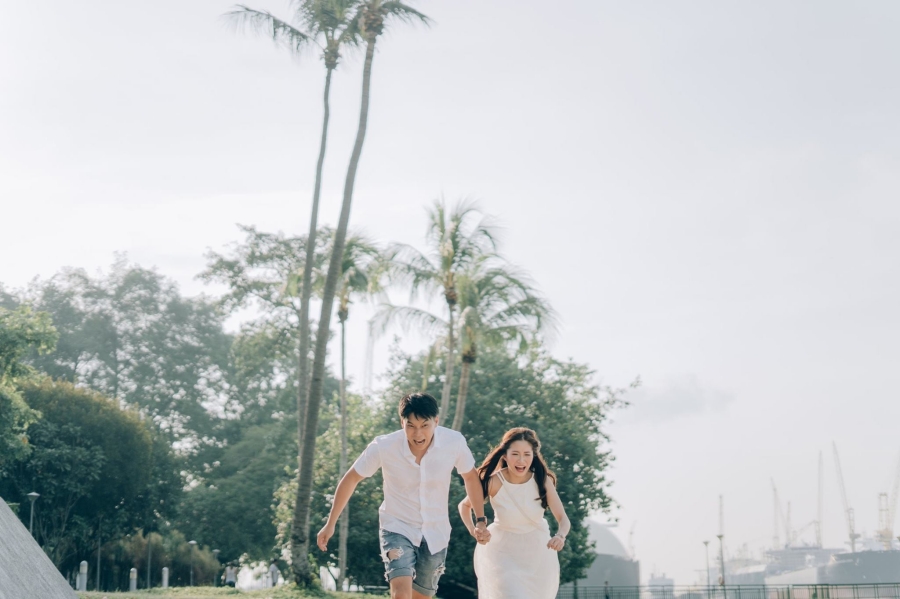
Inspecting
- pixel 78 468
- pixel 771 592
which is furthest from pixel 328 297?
pixel 771 592

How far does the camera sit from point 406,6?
22.2 metres

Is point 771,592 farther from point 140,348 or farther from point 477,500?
point 477,500

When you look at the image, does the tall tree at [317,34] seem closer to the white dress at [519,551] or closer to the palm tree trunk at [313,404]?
the palm tree trunk at [313,404]

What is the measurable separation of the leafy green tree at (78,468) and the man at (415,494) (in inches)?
1522

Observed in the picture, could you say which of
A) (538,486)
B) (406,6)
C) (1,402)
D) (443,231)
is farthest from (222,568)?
(538,486)

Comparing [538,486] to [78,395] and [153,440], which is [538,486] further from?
[153,440]

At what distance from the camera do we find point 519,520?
23.5 ft

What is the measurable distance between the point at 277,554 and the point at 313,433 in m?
27.2

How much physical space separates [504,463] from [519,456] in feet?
0.89

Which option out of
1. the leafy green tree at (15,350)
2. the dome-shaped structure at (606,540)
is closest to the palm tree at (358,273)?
the leafy green tree at (15,350)

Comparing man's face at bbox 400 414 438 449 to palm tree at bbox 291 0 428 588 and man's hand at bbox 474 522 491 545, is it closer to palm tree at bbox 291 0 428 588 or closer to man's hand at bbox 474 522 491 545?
man's hand at bbox 474 522 491 545

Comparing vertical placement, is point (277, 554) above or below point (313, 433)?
below

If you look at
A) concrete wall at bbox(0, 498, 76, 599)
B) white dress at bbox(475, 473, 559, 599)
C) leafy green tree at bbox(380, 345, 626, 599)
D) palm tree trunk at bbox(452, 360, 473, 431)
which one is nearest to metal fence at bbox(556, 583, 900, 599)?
leafy green tree at bbox(380, 345, 626, 599)

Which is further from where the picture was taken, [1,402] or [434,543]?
[1,402]
